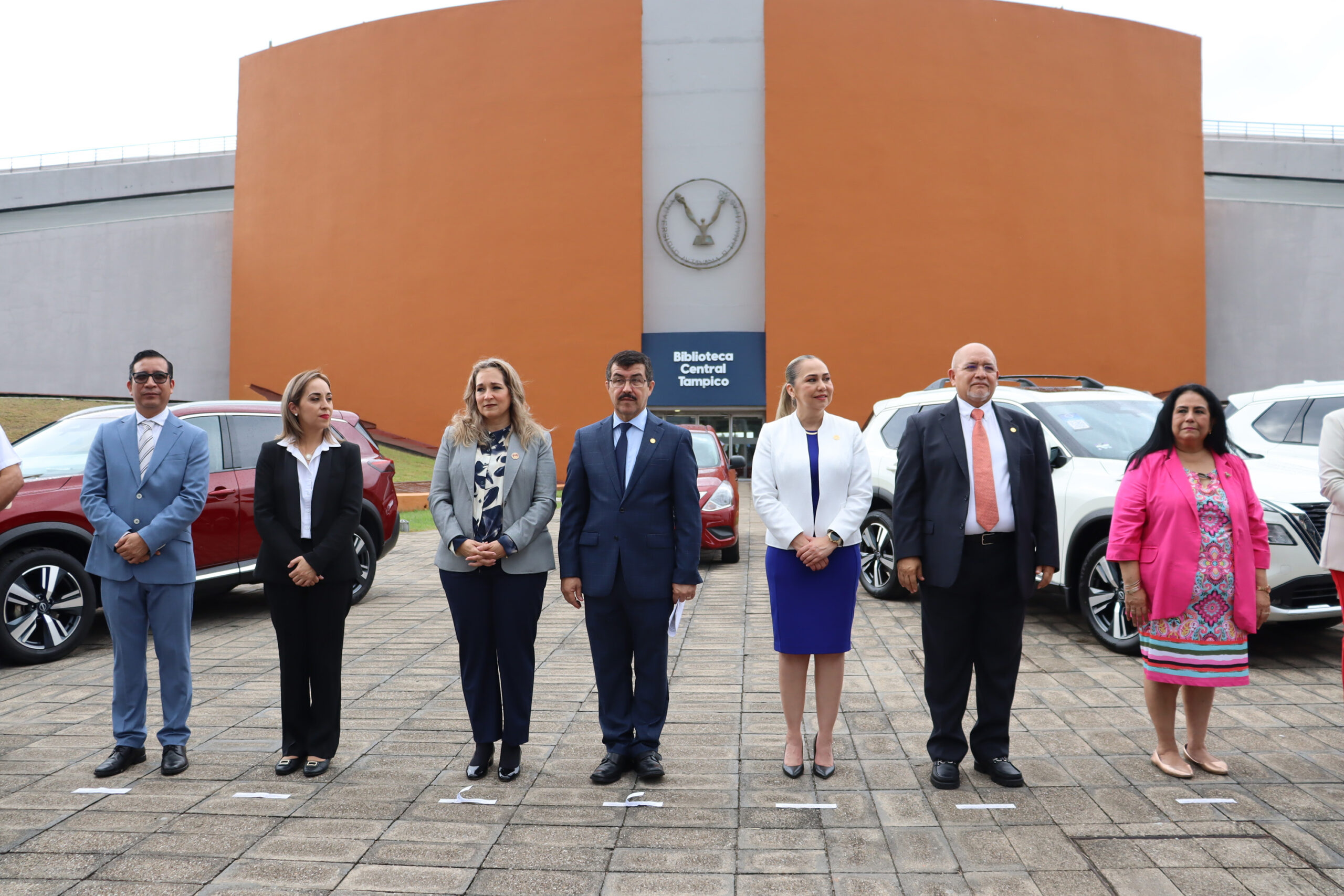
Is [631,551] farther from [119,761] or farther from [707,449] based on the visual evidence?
[707,449]

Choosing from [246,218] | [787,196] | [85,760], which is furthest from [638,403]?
[246,218]

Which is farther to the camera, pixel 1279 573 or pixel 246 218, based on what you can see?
pixel 246 218

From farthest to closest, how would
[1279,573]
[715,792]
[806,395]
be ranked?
[1279,573] → [806,395] → [715,792]

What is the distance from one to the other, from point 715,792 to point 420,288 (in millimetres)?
24437

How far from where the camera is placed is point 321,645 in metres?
3.93

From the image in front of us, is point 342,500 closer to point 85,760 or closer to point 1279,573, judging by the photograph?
point 85,760

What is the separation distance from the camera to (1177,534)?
3766 millimetres

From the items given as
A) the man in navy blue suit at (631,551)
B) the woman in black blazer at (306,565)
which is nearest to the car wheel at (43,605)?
the woman in black blazer at (306,565)

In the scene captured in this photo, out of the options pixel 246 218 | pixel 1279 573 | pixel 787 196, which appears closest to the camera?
pixel 1279 573

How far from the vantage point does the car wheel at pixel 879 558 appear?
8.12 metres

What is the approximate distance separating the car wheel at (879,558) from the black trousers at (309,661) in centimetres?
523

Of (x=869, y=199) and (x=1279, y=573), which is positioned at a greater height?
(x=869, y=199)

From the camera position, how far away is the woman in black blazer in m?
3.85

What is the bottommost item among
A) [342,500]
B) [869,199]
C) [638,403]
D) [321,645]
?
[321,645]
